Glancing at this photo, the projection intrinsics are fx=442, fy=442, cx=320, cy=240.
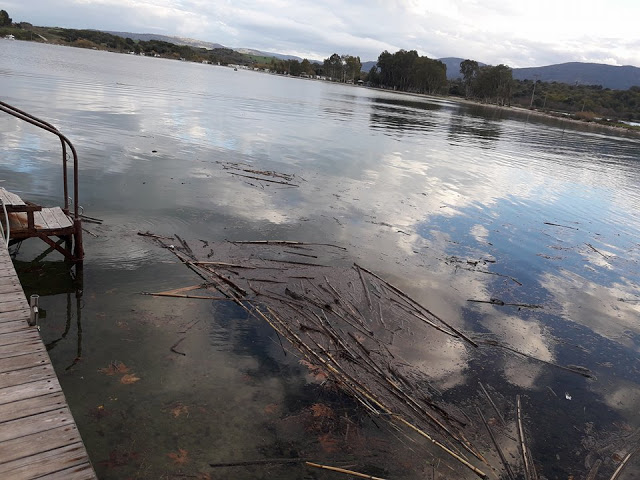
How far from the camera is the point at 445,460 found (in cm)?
548

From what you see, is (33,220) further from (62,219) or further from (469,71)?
(469,71)

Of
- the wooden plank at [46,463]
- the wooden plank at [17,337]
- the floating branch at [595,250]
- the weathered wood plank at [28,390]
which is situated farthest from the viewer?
the floating branch at [595,250]

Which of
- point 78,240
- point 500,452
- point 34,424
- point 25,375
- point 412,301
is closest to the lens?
point 34,424

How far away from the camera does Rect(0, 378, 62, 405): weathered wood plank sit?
4.02 metres

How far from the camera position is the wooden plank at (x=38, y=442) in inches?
136

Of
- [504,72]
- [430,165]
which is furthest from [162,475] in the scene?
[504,72]

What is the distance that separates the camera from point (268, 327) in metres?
7.76

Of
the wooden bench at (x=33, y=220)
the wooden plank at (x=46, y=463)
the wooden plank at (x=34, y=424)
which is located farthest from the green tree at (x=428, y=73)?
the wooden plank at (x=46, y=463)

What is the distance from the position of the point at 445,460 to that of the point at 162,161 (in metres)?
16.1

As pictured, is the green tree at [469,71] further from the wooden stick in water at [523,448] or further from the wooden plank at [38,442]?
the wooden plank at [38,442]

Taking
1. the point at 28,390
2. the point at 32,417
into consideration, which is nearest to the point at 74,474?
the point at 32,417

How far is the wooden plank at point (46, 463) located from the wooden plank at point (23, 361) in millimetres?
1301

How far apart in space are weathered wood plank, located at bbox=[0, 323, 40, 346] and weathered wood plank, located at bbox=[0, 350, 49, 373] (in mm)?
305

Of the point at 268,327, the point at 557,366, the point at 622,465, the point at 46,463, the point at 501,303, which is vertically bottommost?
the point at 622,465
